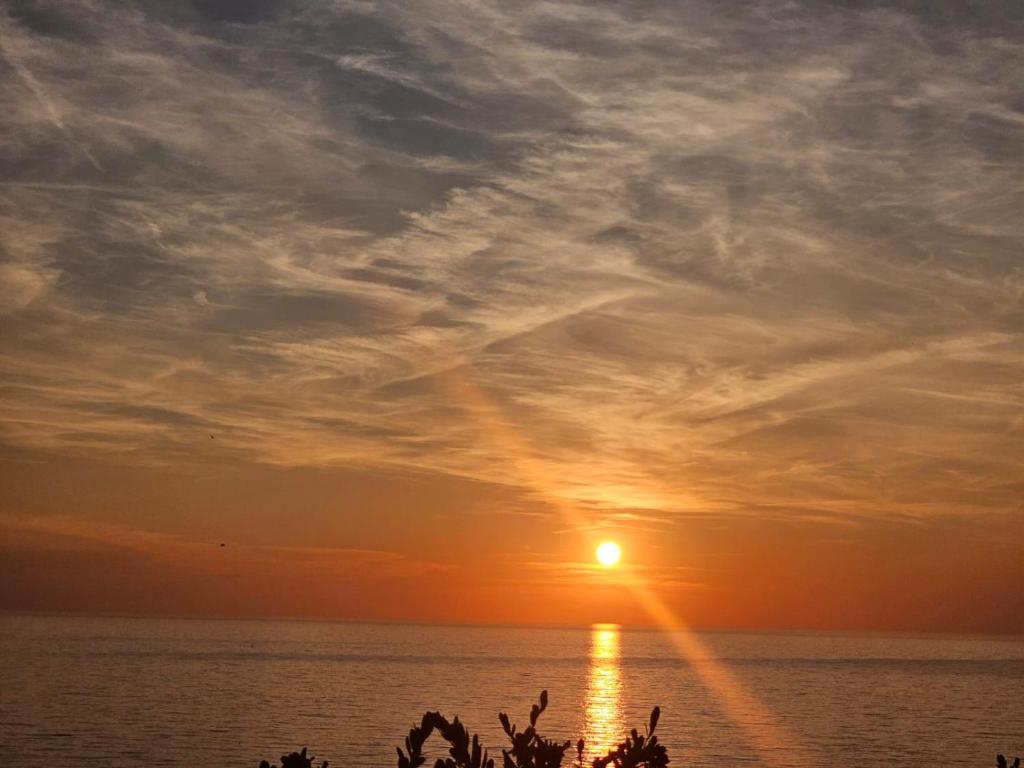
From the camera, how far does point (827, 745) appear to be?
10138 cm

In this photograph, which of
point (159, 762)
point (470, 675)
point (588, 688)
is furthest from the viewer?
point (470, 675)

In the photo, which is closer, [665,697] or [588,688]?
[665,697]

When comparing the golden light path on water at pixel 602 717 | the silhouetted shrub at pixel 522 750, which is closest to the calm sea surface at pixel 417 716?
the golden light path on water at pixel 602 717

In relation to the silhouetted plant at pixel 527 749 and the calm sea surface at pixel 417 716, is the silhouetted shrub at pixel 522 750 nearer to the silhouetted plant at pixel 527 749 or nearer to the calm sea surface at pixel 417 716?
the silhouetted plant at pixel 527 749

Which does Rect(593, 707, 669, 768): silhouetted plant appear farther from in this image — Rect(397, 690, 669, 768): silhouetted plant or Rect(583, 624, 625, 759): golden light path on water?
Rect(583, 624, 625, 759): golden light path on water

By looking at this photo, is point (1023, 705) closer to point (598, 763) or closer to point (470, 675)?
point (470, 675)

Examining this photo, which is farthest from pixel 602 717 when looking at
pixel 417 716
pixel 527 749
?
pixel 527 749

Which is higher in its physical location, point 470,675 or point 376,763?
point 470,675

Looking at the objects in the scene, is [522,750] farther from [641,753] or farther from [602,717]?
[602,717]

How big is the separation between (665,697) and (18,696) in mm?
86051

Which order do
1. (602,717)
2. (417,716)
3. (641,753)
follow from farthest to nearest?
(602,717)
(417,716)
(641,753)

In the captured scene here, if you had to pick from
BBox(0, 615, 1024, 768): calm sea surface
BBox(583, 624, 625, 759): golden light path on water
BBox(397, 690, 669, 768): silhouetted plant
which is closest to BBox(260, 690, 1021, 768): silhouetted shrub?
BBox(397, 690, 669, 768): silhouetted plant

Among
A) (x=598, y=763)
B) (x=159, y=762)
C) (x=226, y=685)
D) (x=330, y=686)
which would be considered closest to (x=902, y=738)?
(x=159, y=762)

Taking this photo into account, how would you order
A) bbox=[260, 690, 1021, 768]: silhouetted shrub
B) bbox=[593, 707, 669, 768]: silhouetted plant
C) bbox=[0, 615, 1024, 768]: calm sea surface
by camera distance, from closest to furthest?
bbox=[260, 690, 1021, 768]: silhouetted shrub → bbox=[593, 707, 669, 768]: silhouetted plant → bbox=[0, 615, 1024, 768]: calm sea surface
